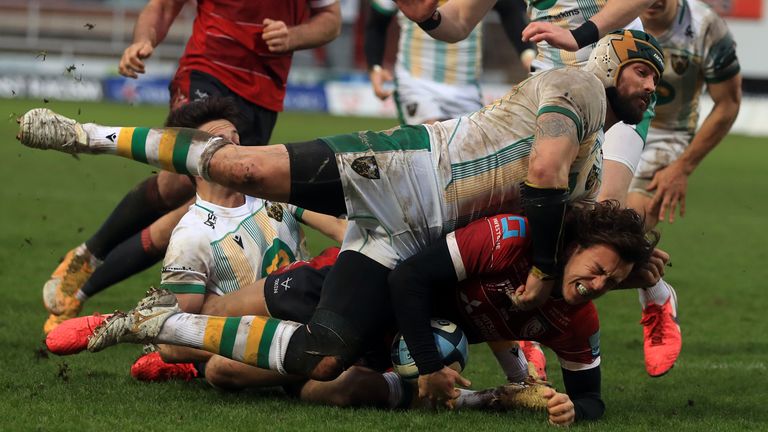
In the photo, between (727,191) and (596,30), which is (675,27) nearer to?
(596,30)

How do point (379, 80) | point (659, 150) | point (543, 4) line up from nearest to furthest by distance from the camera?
point (543, 4)
point (659, 150)
point (379, 80)

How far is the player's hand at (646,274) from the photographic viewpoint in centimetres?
477

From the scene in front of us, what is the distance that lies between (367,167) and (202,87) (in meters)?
2.30

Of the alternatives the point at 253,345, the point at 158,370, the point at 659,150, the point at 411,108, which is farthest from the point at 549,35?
the point at 411,108

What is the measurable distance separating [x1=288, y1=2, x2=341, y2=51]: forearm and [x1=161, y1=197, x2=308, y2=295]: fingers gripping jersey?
1.25m

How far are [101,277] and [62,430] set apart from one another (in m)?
2.42

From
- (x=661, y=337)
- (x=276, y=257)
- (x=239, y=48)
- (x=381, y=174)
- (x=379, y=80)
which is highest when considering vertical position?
(x=381, y=174)

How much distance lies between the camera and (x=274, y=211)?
578 cm

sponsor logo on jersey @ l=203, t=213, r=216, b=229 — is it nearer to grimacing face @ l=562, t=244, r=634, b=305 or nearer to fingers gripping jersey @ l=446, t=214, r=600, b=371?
fingers gripping jersey @ l=446, t=214, r=600, b=371

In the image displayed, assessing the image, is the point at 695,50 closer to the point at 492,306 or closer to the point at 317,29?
the point at 317,29

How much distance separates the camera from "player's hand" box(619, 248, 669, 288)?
4.77 meters

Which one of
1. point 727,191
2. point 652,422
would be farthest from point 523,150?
point 727,191

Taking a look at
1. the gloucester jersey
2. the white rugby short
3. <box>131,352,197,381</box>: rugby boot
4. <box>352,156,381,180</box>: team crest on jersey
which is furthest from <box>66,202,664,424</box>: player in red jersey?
the white rugby short

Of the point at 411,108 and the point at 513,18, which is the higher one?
the point at 513,18
